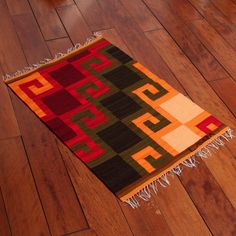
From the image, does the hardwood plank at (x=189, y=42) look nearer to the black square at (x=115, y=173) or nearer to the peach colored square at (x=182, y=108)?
the peach colored square at (x=182, y=108)

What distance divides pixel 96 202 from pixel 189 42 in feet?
3.58

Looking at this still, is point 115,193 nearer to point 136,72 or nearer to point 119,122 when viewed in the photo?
point 119,122

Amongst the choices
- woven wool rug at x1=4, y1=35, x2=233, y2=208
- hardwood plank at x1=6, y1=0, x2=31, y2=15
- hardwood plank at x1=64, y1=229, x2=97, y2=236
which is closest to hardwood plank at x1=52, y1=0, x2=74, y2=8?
hardwood plank at x1=6, y1=0, x2=31, y2=15

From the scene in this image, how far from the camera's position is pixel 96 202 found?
1.38 m

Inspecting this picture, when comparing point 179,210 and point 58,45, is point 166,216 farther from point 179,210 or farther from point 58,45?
point 58,45

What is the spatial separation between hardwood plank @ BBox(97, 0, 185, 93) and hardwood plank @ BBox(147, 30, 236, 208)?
0.04 metres

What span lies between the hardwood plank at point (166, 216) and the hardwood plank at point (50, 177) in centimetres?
18

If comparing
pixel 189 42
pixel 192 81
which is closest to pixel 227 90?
pixel 192 81

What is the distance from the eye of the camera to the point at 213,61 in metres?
1.99

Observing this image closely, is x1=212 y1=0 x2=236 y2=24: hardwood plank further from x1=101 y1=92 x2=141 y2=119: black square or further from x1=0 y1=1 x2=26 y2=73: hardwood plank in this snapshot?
x1=0 y1=1 x2=26 y2=73: hardwood plank

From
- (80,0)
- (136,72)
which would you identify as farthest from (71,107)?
(80,0)

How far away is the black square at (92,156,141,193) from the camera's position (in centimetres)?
143

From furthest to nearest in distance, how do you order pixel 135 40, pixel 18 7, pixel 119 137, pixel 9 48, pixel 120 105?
1. pixel 18 7
2. pixel 135 40
3. pixel 9 48
4. pixel 120 105
5. pixel 119 137

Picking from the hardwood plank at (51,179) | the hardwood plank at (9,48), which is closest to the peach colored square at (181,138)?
the hardwood plank at (51,179)
